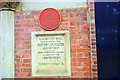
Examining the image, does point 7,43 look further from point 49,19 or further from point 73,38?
point 73,38

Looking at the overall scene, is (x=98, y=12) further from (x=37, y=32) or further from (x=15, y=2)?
(x=15, y=2)

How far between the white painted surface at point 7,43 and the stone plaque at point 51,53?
1.41 ft

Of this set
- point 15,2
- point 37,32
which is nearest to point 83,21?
point 37,32

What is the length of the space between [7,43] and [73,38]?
129 cm

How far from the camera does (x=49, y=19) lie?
523cm

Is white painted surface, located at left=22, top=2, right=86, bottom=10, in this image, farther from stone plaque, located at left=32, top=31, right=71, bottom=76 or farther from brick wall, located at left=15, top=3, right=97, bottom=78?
stone plaque, located at left=32, top=31, right=71, bottom=76

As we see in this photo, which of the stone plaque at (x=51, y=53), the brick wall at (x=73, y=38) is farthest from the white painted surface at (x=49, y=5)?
the stone plaque at (x=51, y=53)

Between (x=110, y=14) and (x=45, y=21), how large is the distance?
1.29 meters

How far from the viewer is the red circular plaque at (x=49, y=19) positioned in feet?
17.1

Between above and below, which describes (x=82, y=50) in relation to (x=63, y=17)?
below

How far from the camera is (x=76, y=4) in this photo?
5242 millimetres

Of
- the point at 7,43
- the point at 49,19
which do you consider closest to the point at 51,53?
the point at 49,19

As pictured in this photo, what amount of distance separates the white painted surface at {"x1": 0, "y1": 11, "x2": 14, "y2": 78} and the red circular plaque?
2.01 ft

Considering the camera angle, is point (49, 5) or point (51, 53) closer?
point (51, 53)
